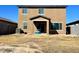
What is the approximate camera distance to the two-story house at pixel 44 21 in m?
24.9

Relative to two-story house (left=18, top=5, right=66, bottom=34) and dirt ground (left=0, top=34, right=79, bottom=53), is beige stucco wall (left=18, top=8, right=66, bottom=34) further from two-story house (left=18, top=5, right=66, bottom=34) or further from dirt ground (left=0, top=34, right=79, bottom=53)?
dirt ground (left=0, top=34, right=79, bottom=53)

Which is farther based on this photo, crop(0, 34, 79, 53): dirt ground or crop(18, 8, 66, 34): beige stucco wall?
crop(18, 8, 66, 34): beige stucco wall

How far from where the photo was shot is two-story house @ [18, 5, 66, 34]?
2486cm

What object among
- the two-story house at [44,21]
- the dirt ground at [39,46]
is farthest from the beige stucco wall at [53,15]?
the dirt ground at [39,46]

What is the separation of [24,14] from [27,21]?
4.58 ft

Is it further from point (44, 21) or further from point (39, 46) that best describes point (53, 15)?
point (39, 46)

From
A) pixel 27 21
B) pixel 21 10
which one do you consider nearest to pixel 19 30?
pixel 27 21

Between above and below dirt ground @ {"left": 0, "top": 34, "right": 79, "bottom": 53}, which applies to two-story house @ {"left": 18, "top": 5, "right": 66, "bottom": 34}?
above

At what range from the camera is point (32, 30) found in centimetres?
2475

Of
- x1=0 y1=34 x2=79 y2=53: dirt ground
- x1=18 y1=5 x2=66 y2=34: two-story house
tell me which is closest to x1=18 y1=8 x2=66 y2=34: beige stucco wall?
x1=18 y1=5 x2=66 y2=34: two-story house

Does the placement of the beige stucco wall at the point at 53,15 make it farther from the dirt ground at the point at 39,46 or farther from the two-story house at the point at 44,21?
the dirt ground at the point at 39,46

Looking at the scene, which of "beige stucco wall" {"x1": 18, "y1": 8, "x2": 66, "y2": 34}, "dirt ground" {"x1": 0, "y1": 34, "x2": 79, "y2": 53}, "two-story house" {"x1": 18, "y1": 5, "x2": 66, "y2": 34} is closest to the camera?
"dirt ground" {"x1": 0, "y1": 34, "x2": 79, "y2": 53}

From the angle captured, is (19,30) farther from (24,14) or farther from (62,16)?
(62,16)

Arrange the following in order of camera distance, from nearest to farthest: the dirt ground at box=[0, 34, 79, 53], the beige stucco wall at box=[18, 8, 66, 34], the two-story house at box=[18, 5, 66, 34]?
the dirt ground at box=[0, 34, 79, 53]
the two-story house at box=[18, 5, 66, 34]
the beige stucco wall at box=[18, 8, 66, 34]
